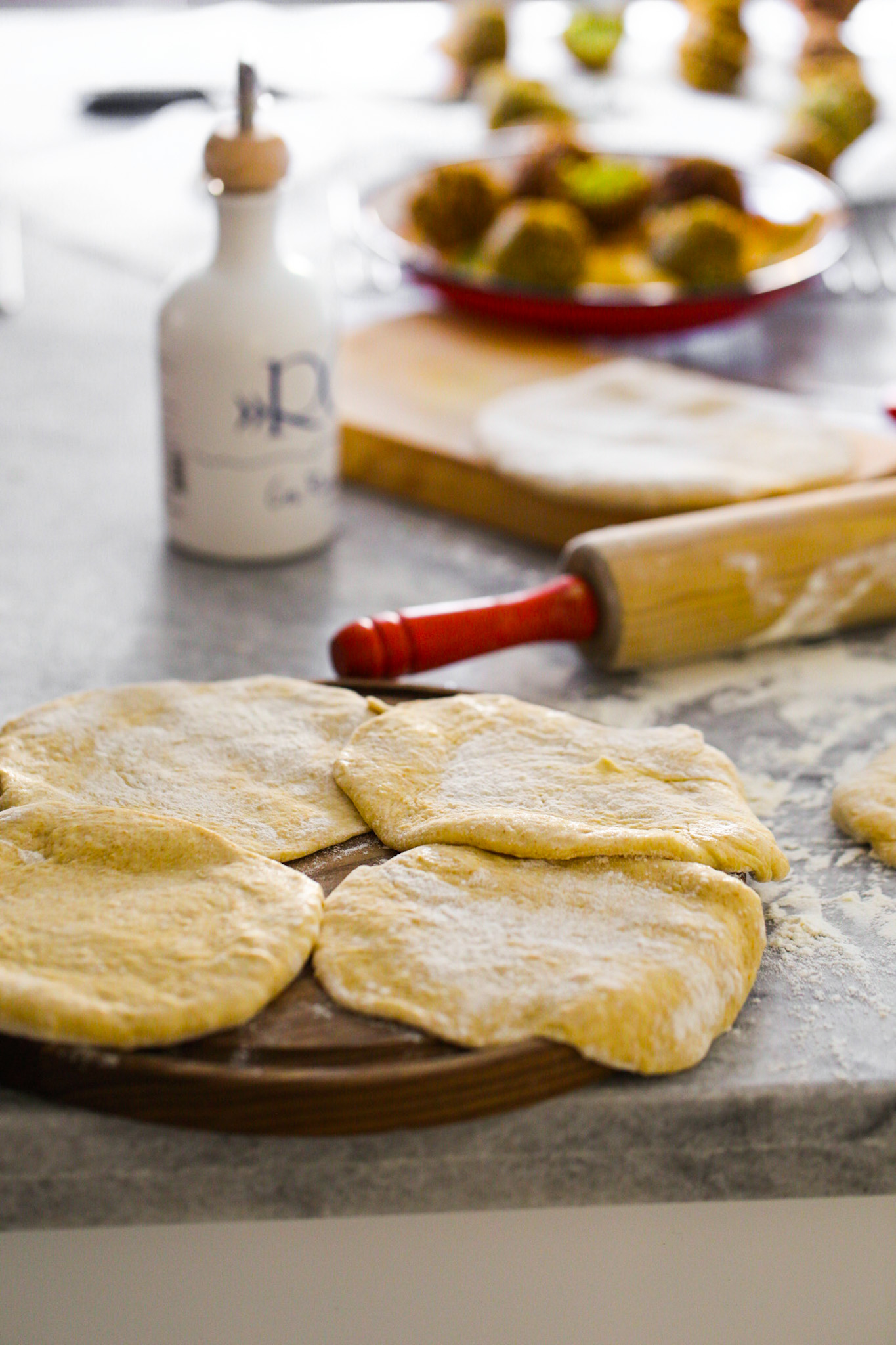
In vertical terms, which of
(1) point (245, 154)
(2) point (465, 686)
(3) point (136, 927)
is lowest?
(2) point (465, 686)

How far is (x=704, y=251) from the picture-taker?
60.7 inches

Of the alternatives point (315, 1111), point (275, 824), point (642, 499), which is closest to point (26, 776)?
point (275, 824)

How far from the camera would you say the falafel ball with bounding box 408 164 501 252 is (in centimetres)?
168

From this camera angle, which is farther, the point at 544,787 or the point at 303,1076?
the point at 544,787

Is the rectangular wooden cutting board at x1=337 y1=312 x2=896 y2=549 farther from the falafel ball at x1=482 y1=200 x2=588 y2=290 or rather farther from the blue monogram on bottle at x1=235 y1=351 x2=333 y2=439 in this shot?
the blue monogram on bottle at x1=235 y1=351 x2=333 y2=439

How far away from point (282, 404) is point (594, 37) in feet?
6.02

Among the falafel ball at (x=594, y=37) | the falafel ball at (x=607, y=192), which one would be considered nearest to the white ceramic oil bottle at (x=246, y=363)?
the falafel ball at (x=607, y=192)

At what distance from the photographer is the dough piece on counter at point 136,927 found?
1.92 feet

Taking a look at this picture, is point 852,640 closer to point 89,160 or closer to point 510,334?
point 510,334

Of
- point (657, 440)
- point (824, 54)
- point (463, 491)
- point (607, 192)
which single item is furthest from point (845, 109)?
point (463, 491)

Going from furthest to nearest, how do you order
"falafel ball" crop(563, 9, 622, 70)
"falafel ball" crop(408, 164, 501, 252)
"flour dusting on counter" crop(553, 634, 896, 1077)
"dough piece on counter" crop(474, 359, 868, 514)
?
"falafel ball" crop(563, 9, 622, 70) → "falafel ball" crop(408, 164, 501, 252) → "dough piece on counter" crop(474, 359, 868, 514) → "flour dusting on counter" crop(553, 634, 896, 1077)

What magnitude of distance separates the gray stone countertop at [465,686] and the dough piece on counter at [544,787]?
0.07 m

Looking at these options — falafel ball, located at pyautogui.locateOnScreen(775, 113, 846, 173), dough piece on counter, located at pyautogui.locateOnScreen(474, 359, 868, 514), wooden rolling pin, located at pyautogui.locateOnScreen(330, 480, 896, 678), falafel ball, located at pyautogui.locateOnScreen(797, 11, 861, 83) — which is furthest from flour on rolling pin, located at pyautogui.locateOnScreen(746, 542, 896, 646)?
falafel ball, located at pyautogui.locateOnScreen(797, 11, 861, 83)

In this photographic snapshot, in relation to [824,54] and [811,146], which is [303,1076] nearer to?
[811,146]
